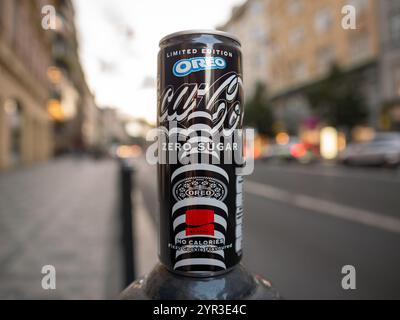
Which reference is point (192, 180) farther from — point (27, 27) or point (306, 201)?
point (27, 27)

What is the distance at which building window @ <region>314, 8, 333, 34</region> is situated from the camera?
2418cm

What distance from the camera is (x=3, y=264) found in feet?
10.9

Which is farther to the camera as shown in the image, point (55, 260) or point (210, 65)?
point (55, 260)

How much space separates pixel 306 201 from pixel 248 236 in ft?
10.00

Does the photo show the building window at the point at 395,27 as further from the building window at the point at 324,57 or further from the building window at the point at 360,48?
the building window at the point at 324,57

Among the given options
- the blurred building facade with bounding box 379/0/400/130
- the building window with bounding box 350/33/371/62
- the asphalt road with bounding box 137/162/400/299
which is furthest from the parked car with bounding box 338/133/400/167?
the building window with bounding box 350/33/371/62

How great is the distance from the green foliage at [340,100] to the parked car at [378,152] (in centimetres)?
584

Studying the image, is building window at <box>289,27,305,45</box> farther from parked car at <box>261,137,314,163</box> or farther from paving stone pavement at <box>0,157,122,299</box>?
paving stone pavement at <box>0,157,122,299</box>

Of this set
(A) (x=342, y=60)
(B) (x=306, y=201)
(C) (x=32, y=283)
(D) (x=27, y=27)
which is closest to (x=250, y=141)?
(C) (x=32, y=283)

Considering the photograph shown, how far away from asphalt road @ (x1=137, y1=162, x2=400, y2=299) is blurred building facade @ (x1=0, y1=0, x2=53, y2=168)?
872cm

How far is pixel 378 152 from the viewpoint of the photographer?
48.2 feet

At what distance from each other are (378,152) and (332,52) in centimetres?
1407

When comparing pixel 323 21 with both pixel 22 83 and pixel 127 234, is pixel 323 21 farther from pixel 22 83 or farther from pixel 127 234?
pixel 127 234

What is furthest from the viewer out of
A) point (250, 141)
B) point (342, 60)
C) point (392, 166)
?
point (342, 60)
